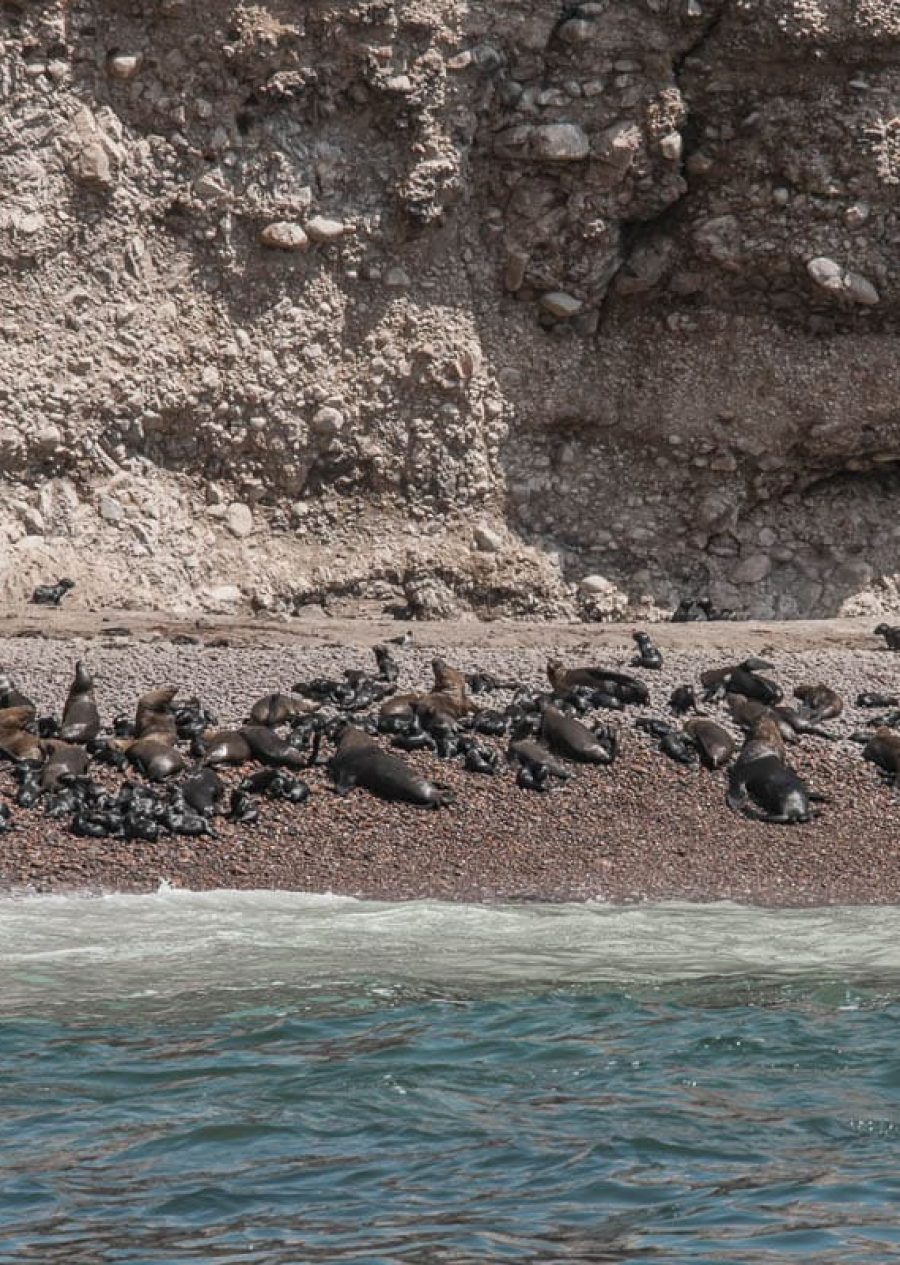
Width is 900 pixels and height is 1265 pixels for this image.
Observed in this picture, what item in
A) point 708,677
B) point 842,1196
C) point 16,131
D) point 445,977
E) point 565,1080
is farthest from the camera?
point 16,131

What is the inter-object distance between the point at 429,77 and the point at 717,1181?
48.4 ft

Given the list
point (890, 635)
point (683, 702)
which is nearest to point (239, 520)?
point (890, 635)

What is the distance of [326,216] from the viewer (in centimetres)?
2003

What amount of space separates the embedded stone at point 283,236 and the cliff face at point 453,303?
0.19 feet

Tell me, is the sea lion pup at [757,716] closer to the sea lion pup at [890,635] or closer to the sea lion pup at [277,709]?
the sea lion pup at [890,635]

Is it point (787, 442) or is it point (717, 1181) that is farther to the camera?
point (787, 442)

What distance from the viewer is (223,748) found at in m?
13.3

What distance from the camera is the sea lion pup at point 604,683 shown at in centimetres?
1469

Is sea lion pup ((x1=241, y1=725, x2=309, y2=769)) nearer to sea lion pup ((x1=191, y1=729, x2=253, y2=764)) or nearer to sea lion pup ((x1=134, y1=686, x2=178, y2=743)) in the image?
sea lion pup ((x1=191, y1=729, x2=253, y2=764))

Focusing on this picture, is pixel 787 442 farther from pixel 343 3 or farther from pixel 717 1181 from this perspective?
pixel 717 1181

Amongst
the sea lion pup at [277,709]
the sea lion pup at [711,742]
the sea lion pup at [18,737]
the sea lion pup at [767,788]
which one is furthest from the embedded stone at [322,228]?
the sea lion pup at [767,788]

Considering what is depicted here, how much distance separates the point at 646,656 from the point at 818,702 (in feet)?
5.13

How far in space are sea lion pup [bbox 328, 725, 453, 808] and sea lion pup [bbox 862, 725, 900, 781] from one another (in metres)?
3.05

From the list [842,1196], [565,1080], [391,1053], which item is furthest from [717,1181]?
[391,1053]
